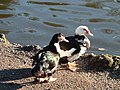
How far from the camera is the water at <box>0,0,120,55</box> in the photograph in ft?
35.7

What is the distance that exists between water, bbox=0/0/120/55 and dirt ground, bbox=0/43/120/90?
96.5 inches

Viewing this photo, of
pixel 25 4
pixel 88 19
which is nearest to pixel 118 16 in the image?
pixel 88 19

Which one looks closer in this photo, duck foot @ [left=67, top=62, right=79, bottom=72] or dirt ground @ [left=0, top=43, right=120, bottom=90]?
dirt ground @ [left=0, top=43, right=120, bottom=90]

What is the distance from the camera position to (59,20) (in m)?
12.0

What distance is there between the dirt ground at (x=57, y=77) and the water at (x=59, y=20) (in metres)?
2.45

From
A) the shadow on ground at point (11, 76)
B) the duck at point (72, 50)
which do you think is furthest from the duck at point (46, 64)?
the shadow on ground at point (11, 76)

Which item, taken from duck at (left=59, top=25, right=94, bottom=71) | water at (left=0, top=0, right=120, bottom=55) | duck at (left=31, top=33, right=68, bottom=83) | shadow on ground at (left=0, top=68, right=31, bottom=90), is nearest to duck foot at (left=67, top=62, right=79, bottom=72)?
duck at (left=59, top=25, right=94, bottom=71)

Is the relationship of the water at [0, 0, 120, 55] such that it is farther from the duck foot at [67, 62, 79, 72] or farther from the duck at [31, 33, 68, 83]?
the duck at [31, 33, 68, 83]

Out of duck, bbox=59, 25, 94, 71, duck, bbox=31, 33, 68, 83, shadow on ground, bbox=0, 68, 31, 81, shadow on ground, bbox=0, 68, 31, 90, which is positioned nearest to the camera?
duck, bbox=31, 33, 68, 83

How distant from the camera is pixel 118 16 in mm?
12344

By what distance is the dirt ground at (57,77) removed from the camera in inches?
284

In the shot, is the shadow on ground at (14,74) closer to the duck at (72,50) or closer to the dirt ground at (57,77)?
the dirt ground at (57,77)

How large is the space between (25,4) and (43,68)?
21.5ft

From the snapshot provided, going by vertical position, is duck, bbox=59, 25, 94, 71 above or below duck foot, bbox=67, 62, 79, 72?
above
